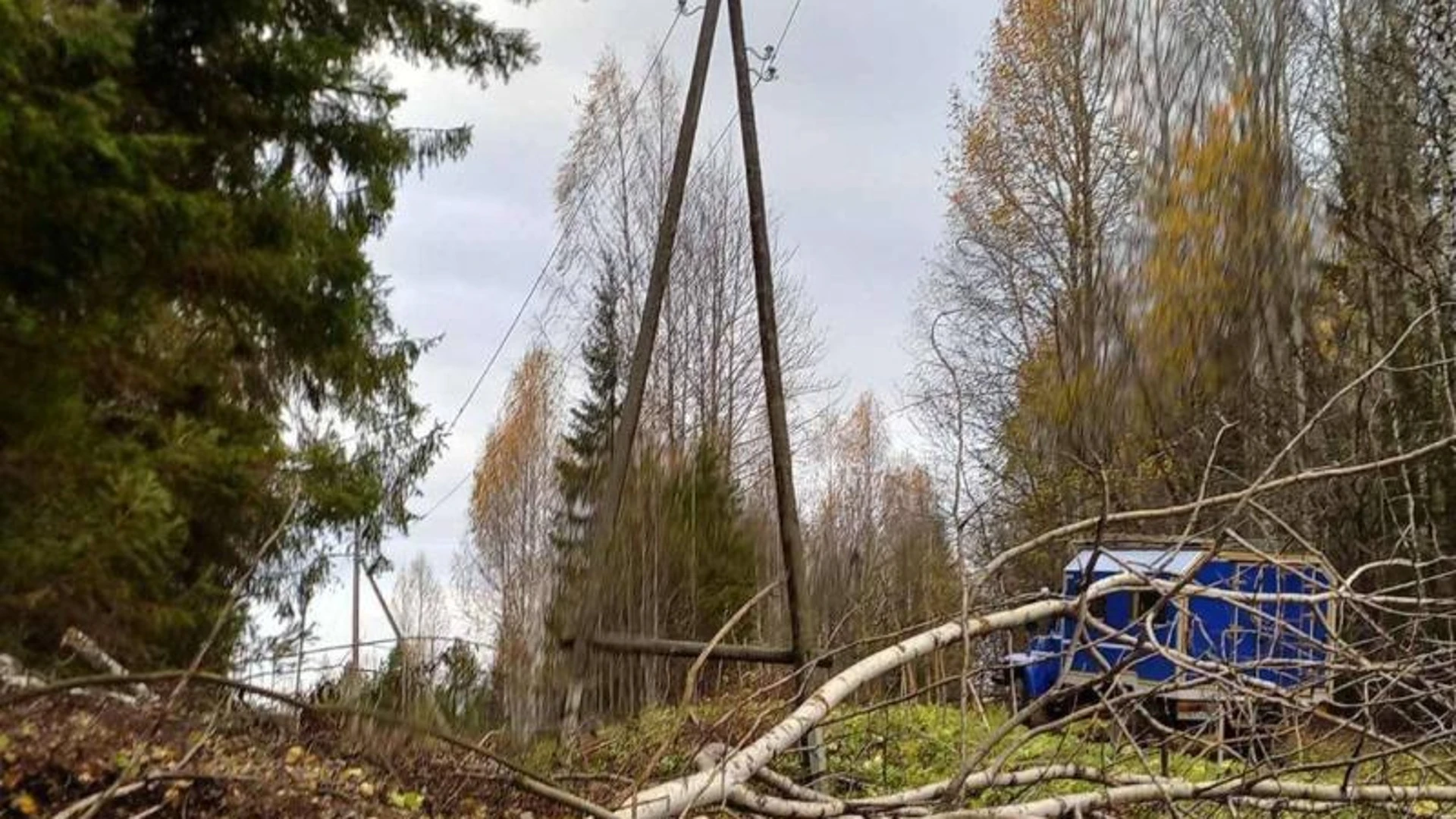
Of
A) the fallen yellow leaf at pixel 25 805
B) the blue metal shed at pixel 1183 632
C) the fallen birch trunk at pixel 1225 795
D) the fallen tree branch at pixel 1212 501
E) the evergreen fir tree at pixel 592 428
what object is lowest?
the fallen birch trunk at pixel 1225 795

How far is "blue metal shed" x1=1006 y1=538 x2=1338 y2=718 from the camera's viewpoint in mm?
2754

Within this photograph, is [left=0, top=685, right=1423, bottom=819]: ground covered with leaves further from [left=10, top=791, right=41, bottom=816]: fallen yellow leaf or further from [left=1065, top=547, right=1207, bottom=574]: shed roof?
[left=1065, top=547, right=1207, bottom=574]: shed roof

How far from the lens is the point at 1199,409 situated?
352 centimetres

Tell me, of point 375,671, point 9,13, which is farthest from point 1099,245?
point 9,13

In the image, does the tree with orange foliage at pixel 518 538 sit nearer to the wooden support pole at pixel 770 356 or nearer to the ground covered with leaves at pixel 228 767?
the ground covered with leaves at pixel 228 767

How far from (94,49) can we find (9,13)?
38cm

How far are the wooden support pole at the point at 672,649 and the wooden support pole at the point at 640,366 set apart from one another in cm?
7

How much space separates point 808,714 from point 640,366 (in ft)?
5.19

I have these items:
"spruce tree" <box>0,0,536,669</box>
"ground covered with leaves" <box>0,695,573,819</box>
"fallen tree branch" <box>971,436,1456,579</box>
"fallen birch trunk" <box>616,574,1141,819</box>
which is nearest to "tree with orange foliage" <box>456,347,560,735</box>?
"spruce tree" <box>0,0,536,669</box>

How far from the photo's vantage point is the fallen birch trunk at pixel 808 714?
2.23 meters

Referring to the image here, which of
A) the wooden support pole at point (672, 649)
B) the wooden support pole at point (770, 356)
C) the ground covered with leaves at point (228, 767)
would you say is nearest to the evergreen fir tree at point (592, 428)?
the wooden support pole at point (672, 649)

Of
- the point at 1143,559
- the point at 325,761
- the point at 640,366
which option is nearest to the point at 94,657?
the point at 325,761

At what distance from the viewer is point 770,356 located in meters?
4.13

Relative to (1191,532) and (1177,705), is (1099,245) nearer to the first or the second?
(1191,532)
